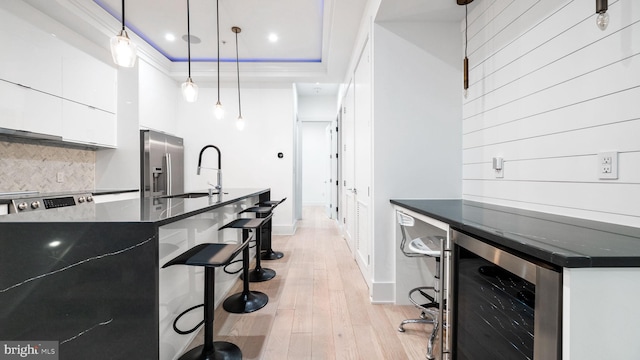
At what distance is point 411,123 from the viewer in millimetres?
2406

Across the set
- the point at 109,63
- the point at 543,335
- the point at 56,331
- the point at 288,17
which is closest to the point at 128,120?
the point at 109,63

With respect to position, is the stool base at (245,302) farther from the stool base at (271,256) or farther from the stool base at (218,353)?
the stool base at (271,256)

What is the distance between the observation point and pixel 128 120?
12.6 ft

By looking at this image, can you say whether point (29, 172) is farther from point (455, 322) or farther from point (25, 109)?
point (455, 322)

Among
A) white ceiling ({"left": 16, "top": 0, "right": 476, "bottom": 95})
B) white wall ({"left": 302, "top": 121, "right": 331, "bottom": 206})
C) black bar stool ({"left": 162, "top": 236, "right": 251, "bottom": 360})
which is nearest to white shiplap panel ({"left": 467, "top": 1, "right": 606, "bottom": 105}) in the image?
white ceiling ({"left": 16, "top": 0, "right": 476, "bottom": 95})

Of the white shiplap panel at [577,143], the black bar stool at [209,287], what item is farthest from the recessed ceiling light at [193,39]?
the white shiplap panel at [577,143]

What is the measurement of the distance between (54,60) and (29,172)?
4.13 ft

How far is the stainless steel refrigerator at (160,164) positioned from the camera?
12.7 feet

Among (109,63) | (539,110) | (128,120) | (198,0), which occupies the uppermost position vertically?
(198,0)

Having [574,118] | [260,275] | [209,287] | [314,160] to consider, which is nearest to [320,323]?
[209,287]

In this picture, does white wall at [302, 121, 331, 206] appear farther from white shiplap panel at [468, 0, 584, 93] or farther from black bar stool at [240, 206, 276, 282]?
white shiplap panel at [468, 0, 584, 93]

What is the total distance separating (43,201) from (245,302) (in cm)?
213

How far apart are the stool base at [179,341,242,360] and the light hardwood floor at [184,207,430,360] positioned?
9 cm

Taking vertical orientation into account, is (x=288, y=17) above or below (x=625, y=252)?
above
